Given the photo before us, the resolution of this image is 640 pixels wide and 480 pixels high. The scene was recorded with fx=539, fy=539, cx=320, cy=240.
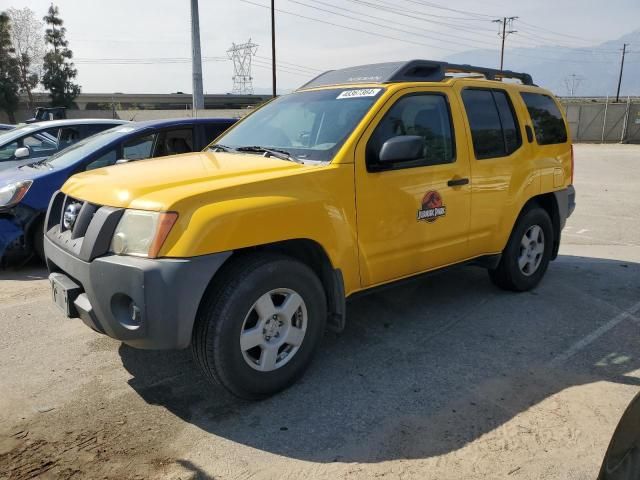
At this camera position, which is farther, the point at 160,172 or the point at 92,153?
the point at 92,153

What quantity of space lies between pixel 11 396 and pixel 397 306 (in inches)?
120

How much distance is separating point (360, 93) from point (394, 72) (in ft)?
1.10

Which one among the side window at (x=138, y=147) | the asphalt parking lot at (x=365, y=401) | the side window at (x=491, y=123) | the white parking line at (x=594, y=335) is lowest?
the white parking line at (x=594, y=335)

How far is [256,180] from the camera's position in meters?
Result: 3.09

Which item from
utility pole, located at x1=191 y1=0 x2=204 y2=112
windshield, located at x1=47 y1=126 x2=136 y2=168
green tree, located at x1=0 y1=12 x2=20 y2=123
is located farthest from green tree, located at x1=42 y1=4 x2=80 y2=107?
windshield, located at x1=47 y1=126 x2=136 y2=168

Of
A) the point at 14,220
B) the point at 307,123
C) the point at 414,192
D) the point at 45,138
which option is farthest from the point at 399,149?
the point at 45,138

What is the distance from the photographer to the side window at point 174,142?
6828mm

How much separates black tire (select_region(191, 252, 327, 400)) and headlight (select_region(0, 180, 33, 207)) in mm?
3866

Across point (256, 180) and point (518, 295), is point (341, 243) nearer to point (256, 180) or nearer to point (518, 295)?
point (256, 180)

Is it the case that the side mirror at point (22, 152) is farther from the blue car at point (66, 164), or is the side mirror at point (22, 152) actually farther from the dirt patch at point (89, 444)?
the dirt patch at point (89, 444)

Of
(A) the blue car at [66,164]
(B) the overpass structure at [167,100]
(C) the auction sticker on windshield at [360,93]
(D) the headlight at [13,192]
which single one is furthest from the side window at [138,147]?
(B) the overpass structure at [167,100]

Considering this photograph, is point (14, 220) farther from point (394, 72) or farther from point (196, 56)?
point (196, 56)

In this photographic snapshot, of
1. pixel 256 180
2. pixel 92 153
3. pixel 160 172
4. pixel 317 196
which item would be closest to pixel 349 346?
pixel 317 196

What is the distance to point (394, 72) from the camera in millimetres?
4027
